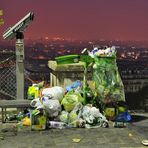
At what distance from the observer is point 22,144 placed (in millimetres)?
5867

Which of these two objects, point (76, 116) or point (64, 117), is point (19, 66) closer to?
point (64, 117)

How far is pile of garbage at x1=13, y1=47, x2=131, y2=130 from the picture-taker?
7.00 meters

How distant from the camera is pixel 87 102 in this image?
7.63 m

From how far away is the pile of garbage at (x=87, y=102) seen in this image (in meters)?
7.00

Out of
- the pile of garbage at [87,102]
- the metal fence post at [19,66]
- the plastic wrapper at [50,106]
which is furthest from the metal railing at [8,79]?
the plastic wrapper at [50,106]

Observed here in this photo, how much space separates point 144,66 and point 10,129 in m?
86.6

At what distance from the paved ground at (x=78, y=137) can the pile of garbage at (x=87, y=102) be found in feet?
0.74

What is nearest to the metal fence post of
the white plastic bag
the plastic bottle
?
the white plastic bag

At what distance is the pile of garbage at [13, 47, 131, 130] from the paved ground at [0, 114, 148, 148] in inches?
8.9

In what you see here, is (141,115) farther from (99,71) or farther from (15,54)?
(15,54)

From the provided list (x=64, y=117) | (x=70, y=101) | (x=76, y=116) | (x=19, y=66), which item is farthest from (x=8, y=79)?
(x=76, y=116)

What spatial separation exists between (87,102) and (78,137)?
1.40m

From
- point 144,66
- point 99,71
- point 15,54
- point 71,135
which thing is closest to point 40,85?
point 15,54

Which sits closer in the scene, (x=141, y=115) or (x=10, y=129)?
(x=10, y=129)
